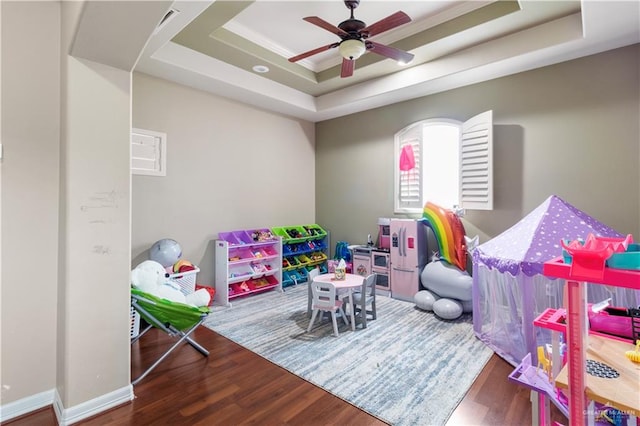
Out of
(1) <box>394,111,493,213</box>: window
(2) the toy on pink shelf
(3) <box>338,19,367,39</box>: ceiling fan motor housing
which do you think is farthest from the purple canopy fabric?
(3) <box>338,19,367,39</box>: ceiling fan motor housing

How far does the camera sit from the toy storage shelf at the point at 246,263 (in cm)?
446

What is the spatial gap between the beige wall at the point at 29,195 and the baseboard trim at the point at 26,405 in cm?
4

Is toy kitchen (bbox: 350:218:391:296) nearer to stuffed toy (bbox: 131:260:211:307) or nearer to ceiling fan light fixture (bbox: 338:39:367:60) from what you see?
ceiling fan light fixture (bbox: 338:39:367:60)

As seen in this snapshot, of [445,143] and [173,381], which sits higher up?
[445,143]

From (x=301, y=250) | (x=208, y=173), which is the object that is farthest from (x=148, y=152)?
(x=301, y=250)

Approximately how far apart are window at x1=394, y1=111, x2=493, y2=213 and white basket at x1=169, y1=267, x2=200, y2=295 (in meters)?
3.27

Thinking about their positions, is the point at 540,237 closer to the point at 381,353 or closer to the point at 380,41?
the point at 381,353

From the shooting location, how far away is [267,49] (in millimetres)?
4074

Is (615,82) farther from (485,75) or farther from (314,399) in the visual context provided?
(314,399)

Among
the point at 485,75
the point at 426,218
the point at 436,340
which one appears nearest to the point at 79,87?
the point at 436,340

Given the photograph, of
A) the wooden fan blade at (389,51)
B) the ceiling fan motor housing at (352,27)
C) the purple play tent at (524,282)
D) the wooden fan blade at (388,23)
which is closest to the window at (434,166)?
the purple play tent at (524,282)

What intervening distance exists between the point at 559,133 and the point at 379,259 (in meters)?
2.83

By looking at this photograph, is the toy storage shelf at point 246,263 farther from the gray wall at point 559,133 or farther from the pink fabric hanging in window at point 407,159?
the pink fabric hanging in window at point 407,159

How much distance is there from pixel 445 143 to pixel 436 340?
115 inches
